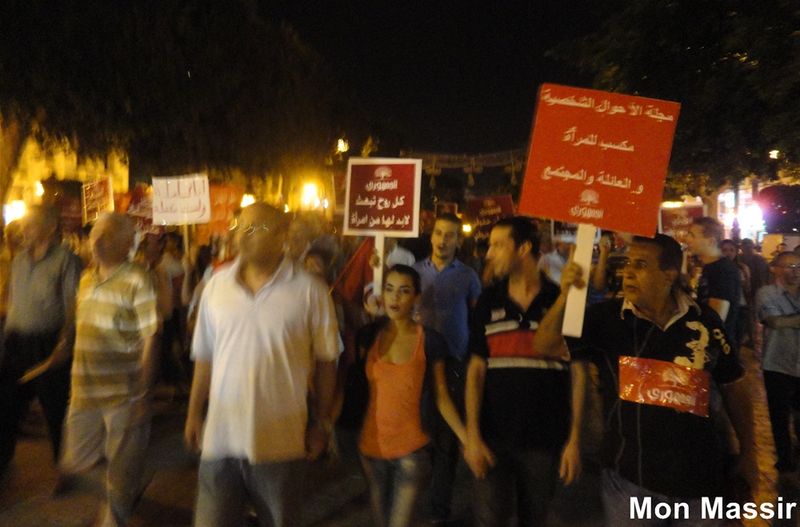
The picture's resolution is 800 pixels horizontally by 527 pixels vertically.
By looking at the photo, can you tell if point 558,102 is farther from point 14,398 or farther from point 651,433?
point 14,398

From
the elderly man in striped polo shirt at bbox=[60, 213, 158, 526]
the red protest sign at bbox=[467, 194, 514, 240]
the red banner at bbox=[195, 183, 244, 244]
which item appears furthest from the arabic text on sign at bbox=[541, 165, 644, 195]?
the red banner at bbox=[195, 183, 244, 244]

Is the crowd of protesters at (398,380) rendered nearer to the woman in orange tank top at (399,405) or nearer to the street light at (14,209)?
the woman in orange tank top at (399,405)

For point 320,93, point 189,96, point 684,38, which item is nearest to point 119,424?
point 684,38

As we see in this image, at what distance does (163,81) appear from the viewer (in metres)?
16.5

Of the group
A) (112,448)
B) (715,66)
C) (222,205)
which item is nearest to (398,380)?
(112,448)

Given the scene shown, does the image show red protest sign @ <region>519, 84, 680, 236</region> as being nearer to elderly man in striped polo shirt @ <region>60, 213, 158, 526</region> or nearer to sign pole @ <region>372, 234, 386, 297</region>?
sign pole @ <region>372, 234, 386, 297</region>

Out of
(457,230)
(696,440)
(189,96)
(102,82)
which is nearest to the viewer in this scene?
(696,440)

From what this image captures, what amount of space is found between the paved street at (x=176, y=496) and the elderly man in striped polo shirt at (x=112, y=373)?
8.9 inches

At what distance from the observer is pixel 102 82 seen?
1499 centimetres

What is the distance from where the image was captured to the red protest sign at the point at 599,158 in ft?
11.7

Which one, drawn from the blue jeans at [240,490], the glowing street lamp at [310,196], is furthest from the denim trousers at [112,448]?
the glowing street lamp at [310,196]

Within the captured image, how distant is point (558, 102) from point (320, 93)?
21061 millimetres

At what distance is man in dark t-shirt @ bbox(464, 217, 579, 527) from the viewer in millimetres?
3615

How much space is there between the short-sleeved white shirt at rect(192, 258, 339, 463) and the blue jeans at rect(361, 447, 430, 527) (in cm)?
64
